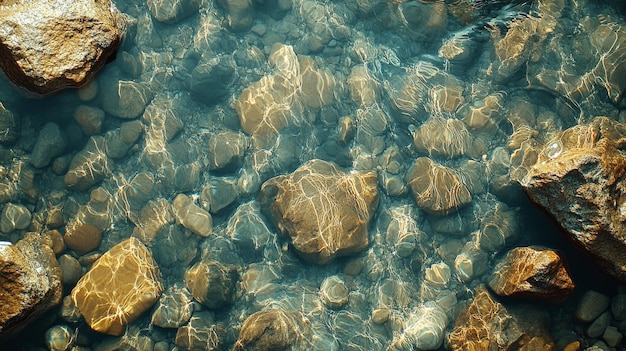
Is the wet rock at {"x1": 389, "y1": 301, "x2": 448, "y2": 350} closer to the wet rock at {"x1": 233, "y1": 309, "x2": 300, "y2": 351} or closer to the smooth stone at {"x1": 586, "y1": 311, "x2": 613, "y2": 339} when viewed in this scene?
the wet rock at {"x1": 233, "y1": 309, "x2": 300, "y2": 351}

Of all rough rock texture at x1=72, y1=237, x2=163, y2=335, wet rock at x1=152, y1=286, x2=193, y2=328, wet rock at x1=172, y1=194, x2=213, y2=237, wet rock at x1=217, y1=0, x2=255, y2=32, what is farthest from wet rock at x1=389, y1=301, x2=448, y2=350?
wet rock at x1=217, y1=0, x2=255, y2=32

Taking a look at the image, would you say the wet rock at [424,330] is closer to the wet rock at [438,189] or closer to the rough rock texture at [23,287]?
the wet rock at [438,189]

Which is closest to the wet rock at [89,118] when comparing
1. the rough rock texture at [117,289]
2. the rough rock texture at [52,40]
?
the rough rock texture at [52,40]

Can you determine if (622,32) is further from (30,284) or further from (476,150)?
(30,284)

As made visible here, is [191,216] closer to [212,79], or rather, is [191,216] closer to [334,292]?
[212,79]

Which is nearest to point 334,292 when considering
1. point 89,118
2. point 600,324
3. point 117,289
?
point 117,289
